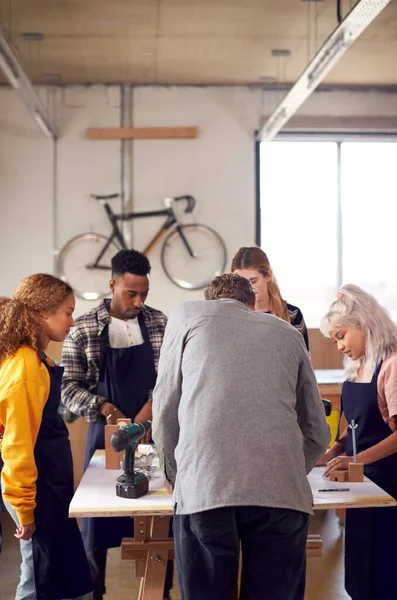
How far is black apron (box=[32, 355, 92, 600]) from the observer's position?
229cm

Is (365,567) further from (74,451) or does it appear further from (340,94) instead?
(340,94)

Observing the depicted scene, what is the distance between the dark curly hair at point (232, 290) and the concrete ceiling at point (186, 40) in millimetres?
3610

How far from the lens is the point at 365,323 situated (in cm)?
267

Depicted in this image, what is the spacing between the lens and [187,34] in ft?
18.3

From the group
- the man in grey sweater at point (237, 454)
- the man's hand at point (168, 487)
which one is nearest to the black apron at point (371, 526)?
the man in grey sweater at point (237, 454)

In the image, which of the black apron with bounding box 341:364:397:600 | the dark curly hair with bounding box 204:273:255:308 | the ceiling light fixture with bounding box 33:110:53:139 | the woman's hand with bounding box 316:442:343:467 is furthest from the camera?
the ceiling light fixture with bounding box 33:110:53:139

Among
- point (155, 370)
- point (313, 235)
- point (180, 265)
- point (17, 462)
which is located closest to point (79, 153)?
point (180, 265)

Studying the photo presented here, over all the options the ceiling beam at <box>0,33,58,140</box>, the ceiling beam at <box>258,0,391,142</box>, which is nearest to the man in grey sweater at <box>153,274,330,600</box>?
the ceiling beam at <box>258,0,391,142</box>

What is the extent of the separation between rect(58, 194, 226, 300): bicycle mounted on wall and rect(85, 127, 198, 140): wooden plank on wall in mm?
606

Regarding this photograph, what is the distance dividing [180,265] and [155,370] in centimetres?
376

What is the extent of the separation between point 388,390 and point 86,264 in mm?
4737

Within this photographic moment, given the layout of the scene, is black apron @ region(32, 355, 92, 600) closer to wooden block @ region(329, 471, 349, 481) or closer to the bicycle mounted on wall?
wooden block @ region(329, 471, 349, 481)

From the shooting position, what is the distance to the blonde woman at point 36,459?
219cm

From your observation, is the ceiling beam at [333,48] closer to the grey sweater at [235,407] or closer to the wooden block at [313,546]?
the grey sweater at [235,407]
